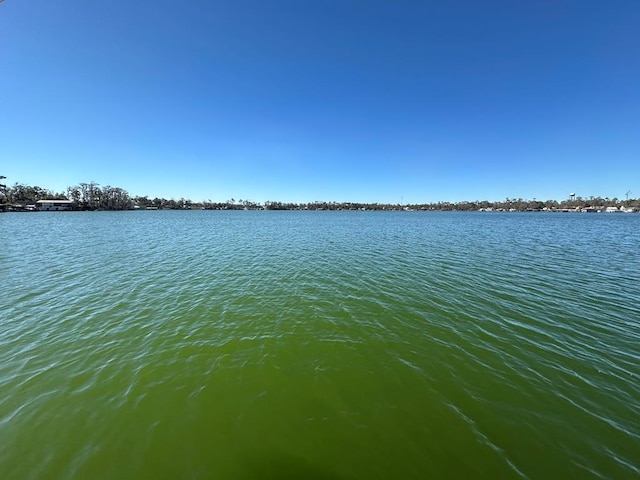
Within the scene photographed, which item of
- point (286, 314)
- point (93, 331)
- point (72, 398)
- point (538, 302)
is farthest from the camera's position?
point (538, 302)

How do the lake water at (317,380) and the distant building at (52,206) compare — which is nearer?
the lake water at (317,380)

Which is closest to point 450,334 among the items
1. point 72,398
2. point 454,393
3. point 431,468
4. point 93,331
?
point 454,393

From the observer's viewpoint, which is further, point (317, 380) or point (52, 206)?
point (52, 206)

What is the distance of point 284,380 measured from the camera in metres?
7.73

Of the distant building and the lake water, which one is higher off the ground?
the distant building

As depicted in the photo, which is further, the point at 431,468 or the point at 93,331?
the point at 93,331

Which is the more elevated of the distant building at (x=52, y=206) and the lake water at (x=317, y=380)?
the distant building at (x=52, y=206)

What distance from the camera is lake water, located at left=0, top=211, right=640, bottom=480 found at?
532cm

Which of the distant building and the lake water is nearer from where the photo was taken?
the lake water

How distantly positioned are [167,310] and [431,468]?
12256mm

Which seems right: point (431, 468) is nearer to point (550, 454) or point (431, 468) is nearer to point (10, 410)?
point (550, 454)

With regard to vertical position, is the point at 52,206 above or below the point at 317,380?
above

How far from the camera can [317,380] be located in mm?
7723

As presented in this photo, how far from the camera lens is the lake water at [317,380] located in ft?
17.4
